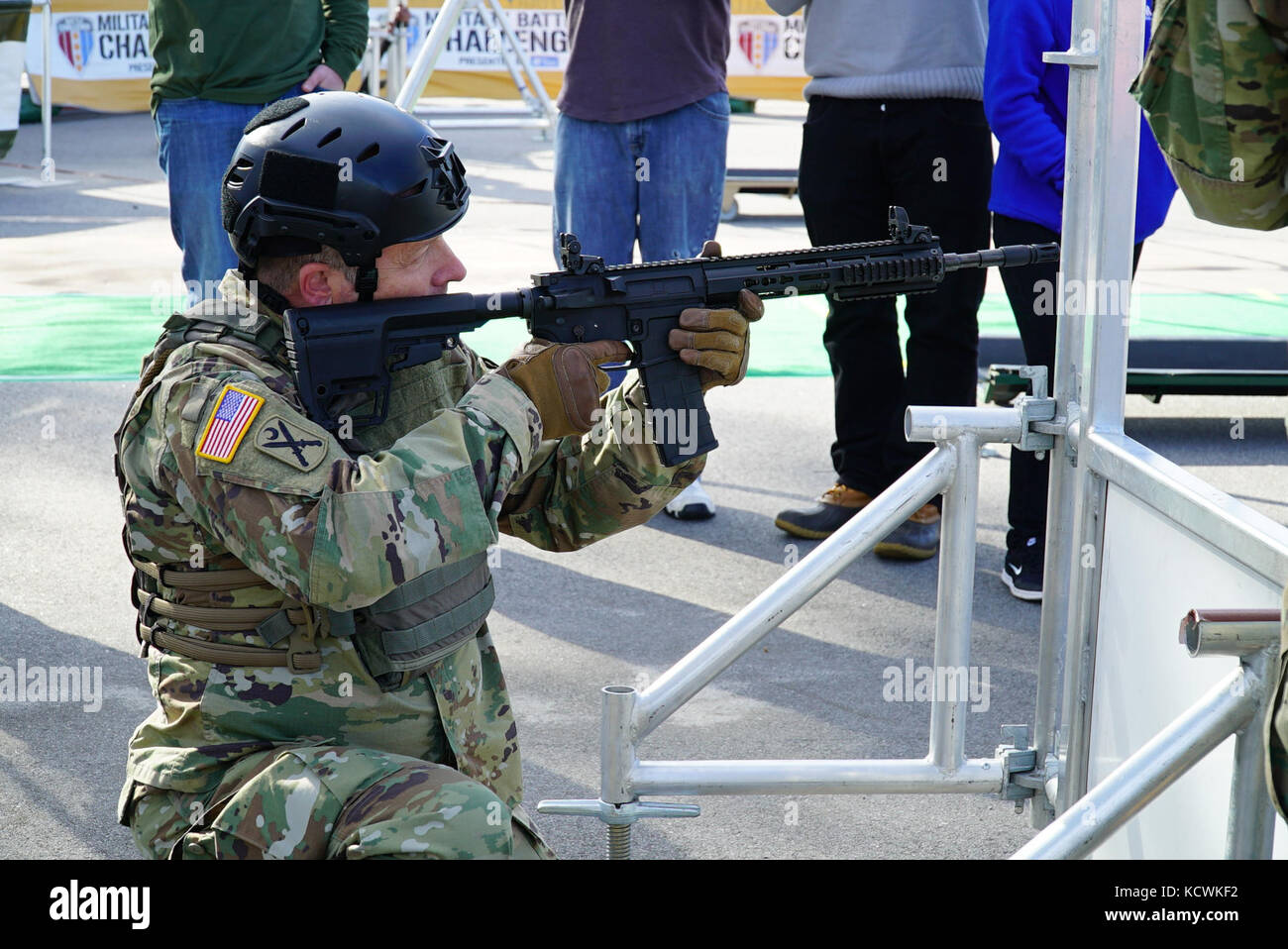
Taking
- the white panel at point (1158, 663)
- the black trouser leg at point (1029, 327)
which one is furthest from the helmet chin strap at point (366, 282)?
the black trouser leg at point (1029, 327)

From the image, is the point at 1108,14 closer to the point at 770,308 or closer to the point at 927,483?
the point at 927,483

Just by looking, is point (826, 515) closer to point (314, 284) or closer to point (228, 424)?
point (314, 284)

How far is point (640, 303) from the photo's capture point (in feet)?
7.66

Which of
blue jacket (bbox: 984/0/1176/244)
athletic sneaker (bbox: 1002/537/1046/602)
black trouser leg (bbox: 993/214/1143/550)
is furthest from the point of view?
athletic sneaker (bbox: 1002/537/1046/602)

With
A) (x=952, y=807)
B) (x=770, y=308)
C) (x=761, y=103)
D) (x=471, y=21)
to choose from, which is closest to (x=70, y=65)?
(x=471, y=21)

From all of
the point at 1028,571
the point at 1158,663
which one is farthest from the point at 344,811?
the point at 1028,571

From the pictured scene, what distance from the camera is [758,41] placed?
1495 centimetres

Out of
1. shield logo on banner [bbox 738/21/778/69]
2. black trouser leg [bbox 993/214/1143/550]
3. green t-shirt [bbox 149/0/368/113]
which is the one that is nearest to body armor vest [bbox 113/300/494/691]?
black trouser leg [bbox 993/214/1143/550]

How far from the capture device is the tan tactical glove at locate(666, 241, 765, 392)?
2344 mm

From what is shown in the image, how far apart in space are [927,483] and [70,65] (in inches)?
585

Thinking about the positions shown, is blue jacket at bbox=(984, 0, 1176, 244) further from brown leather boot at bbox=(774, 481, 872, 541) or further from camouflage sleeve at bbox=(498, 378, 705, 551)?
camouflage sleeve at bbox=(498, 378, 705, 551)

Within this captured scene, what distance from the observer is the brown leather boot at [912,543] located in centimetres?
443

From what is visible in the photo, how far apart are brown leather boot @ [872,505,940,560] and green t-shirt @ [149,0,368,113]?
239 cm

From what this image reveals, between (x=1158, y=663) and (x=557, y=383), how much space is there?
1.00 meters
